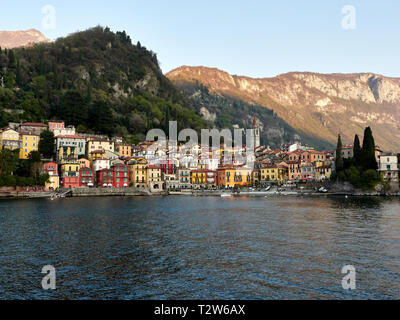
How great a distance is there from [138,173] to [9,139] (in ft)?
105

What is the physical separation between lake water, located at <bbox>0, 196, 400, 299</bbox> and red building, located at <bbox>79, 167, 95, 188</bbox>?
54.8 meters

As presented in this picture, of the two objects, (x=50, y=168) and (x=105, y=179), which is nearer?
(x=50, y=168)

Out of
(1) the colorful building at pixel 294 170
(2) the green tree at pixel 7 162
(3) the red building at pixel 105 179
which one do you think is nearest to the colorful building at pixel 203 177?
(1) the colorful building at pixel 294 170

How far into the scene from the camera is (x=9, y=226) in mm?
38719

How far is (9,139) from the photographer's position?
9444 centimetres

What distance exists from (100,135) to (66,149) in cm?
1872

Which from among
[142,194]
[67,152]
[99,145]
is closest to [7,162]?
[67,152]

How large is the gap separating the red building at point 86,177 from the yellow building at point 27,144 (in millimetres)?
14149

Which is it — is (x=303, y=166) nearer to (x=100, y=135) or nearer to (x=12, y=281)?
(x=100, y=135)

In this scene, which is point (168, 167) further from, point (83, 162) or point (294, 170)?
point (294, 170)

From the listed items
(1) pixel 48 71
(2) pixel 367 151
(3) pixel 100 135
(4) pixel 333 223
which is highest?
(1) pixel 48 71

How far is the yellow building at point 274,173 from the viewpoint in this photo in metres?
124
